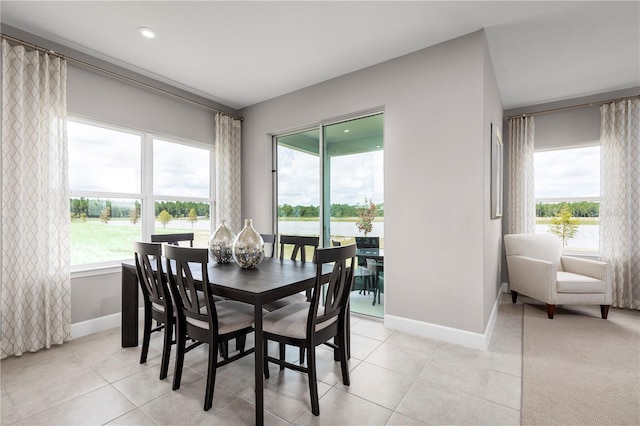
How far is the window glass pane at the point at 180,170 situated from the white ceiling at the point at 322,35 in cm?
82

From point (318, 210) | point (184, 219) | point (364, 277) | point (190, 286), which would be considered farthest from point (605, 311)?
point (184, 219)

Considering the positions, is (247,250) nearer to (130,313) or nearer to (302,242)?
(302,242)

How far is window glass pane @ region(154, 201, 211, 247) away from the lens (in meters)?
3.55

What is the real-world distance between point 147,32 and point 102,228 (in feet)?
6.42

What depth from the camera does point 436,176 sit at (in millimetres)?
2734

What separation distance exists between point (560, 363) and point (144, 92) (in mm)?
4702

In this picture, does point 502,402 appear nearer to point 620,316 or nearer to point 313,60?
point 620,316

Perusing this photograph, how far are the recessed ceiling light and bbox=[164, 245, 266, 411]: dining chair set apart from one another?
6.41 ft

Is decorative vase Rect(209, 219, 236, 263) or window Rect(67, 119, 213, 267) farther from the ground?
window Rect(67, 119, 213, 267)

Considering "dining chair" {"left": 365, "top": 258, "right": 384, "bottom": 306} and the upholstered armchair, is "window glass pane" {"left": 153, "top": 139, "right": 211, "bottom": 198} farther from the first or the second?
the upholstered armchair

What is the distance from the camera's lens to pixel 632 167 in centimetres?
354

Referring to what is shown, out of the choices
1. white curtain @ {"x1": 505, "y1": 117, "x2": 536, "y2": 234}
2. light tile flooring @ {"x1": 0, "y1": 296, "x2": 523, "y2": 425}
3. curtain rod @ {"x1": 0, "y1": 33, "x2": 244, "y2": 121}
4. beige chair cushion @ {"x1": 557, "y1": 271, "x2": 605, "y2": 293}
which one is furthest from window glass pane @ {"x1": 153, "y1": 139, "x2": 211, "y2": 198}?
beige chair cushion @ {"x1": 557, "y1": 271, "x2": 605, "y2": 293}

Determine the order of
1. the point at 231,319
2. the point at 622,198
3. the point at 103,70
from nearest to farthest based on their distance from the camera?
the point at 231,319 → the point at 103,70 → the point at 622,198

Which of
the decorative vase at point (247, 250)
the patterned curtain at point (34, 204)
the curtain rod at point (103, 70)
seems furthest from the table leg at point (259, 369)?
the curtain rod at point (103, 70)
